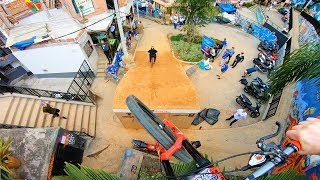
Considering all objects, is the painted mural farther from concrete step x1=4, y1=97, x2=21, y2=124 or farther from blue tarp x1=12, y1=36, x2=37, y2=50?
blue tarp x1=12, y1=36, x2=37, y2=50

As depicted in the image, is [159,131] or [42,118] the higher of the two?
[159,131]

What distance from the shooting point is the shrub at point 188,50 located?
20.3 m

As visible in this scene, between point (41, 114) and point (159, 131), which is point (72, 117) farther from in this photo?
point (159, 131)

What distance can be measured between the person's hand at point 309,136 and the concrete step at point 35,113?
51.0ft

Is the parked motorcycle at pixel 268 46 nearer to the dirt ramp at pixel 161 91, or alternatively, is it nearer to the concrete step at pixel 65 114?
the dirt ramp at pixel 161 91

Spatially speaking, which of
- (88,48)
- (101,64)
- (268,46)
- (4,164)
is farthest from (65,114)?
(268,46)

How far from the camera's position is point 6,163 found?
8.55m

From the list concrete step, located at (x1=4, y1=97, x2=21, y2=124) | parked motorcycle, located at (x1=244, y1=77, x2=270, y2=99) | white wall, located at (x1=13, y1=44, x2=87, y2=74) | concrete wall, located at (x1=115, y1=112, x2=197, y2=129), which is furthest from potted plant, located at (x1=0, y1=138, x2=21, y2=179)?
parked motorcycle, located at (x1=244, y1=77, x2=270, y2=99)

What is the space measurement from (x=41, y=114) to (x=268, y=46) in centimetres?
2415

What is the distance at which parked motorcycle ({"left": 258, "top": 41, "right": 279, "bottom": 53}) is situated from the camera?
77.3 ft

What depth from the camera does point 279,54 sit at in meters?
23.2

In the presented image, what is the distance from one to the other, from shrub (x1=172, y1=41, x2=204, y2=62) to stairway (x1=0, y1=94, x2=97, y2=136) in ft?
33.4

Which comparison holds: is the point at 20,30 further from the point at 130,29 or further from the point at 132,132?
the point at 132,132

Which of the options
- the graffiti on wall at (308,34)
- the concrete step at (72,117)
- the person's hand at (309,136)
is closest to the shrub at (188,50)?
the graffiti on wall at (308,34)
